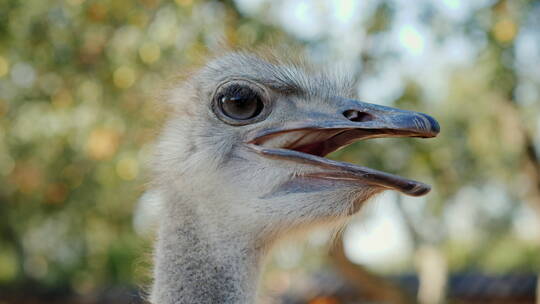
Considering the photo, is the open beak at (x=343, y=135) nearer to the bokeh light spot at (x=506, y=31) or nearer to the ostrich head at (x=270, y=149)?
the ostrich head at (x=270, y=149)

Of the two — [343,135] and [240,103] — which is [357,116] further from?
[240,103]

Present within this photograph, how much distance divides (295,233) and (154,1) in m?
3.06

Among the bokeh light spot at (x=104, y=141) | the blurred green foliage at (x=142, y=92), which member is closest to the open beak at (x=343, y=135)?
the blurred green foliage at (x=142, y=92)

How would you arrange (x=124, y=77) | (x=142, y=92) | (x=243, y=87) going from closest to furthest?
1. (x=243, y=87)
2. (x=124, y=77)
3. (x=142, y=92)

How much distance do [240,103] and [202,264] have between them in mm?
461

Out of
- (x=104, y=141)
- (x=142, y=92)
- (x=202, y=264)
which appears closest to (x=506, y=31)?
(x=142, y=92)

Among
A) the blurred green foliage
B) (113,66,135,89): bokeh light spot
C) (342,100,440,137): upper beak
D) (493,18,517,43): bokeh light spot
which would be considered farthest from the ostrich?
(493,18,517,43): bokeh light spot

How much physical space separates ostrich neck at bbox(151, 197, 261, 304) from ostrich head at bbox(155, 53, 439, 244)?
1.1 inches

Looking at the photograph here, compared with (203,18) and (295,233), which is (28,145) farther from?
(295,233)

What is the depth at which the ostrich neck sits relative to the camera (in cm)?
208

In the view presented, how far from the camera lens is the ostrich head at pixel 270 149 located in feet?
6.49

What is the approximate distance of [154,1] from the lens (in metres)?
4.83

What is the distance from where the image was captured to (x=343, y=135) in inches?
83.9

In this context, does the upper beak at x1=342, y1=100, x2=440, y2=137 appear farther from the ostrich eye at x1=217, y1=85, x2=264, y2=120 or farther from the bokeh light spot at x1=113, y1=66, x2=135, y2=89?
Answer: the bokeh light spot at x1=113, y1=66, x2=135, y2=89
